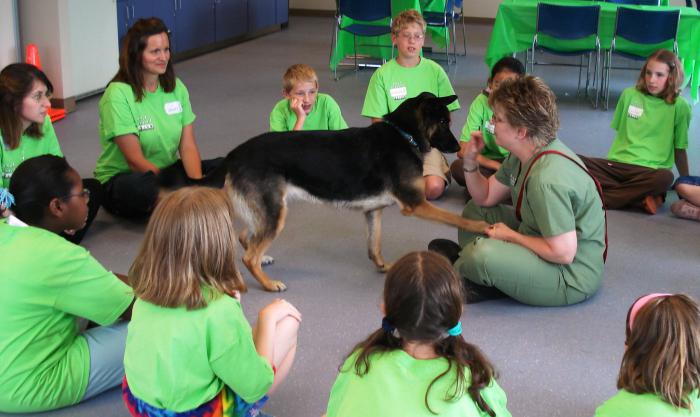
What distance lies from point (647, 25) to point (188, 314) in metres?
6.58

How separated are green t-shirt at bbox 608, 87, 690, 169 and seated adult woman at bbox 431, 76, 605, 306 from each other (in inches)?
65.1

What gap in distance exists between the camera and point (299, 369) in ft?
9.81

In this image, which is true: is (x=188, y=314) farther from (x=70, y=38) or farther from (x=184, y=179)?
(x=70, y=38)

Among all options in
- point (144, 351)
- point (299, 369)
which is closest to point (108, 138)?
point (299, 369)

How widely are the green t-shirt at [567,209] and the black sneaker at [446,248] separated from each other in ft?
1.31

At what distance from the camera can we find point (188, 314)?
6.91 ft

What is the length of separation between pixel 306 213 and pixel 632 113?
2.15 meters

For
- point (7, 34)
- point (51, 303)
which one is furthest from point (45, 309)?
point (7, 34)

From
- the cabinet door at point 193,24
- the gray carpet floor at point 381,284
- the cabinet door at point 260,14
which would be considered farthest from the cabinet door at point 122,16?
the cabinet door at point 260,14

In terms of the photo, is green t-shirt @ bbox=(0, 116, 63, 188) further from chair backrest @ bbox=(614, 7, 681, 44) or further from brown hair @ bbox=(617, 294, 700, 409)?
chair backrest @ bbox=(614, 7, 681, 44)

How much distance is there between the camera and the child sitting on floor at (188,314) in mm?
2086

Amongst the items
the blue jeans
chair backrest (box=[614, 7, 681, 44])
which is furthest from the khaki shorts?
chair backrest (box=[614, 7, 681, 44])

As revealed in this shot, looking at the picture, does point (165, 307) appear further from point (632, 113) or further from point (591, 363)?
point (632, 113)

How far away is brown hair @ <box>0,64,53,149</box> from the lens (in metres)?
3.82
